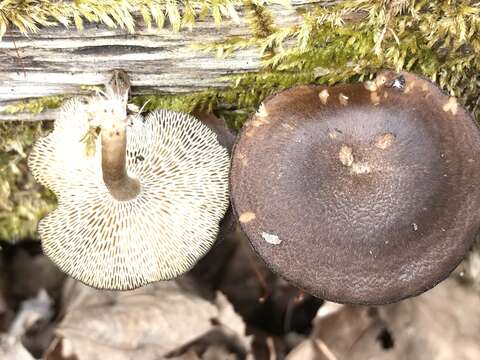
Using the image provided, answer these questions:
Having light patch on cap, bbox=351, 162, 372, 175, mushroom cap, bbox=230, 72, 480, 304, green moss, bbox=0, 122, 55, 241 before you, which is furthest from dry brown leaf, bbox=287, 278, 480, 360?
green moss, bbox=0, 122, 55, 241

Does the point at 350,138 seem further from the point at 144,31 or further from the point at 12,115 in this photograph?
the point at 12,115

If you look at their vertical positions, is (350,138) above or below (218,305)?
above

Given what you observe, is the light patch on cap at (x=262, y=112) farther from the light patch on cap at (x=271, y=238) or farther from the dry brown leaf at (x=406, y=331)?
the dry brown leaf at (x=406, y=331)

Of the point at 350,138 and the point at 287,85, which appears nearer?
the point at 350,138

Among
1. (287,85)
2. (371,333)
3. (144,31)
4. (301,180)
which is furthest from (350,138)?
(371,333)

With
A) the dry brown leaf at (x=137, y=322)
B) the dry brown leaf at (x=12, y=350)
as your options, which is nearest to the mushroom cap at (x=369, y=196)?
the dry brown leaf at (x=137, y=322)

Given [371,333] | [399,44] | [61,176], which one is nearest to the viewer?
[399,44]

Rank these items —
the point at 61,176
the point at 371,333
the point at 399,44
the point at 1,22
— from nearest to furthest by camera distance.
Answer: the point at 1,22 < the point at 399,44 < the point at 61,176 < the point at 371,333
